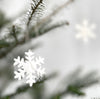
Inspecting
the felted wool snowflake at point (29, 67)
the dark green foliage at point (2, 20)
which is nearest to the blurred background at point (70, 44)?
the dark green foliage at point (2, 20)

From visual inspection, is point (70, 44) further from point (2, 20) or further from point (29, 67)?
point (29, 67)

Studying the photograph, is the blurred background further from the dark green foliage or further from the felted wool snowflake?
the felted wool snowflake

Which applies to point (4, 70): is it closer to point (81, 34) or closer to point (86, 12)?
point (81, 34)

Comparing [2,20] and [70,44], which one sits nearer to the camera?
[2,20]

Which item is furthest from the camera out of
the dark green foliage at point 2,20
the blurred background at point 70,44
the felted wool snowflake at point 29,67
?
the blurred background at point 70,44

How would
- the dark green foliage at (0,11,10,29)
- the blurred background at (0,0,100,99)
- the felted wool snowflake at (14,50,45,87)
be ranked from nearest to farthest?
1. the felted wool snowflake at (14,50,45,87)
2. the dark green foliage at (0,11,10,29)
3. the blurred background at (0,0,100,99)

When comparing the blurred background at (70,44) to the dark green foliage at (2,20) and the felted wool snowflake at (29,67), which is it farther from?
the felted wool snowflake at (29,67)

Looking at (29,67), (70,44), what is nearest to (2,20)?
(29,67)

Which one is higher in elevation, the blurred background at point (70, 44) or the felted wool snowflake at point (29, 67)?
the blurred background at point (70, 44)

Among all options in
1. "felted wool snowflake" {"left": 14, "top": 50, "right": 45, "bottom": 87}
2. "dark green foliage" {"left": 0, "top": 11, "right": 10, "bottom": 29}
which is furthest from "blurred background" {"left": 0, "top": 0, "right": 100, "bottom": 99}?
"felted wool snowflake" {"left": 14, "top": 50, "right": 45, "bottom": 87}

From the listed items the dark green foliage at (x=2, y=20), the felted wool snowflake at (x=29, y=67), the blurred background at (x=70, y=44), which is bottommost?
the felted wool snowflake at (x=29, y=67)

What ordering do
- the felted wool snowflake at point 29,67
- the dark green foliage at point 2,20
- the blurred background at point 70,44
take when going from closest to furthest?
1. the felted wool snowflake at point 29,67
2. the dark green foliage at point 2,20
3. the blurred background at point 70,44

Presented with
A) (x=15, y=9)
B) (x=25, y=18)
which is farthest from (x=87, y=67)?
(x=25, y=18)
